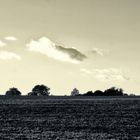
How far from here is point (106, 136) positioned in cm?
5506

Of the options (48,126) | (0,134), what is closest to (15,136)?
(0,134)

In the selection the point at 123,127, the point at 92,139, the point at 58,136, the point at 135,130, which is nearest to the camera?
the point at 92,139

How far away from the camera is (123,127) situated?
6506 cm

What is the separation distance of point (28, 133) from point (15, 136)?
3.05 metres

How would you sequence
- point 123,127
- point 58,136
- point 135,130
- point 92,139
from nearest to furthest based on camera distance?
point 92,139 < point 58,136 < point 135,130 < point 123,127

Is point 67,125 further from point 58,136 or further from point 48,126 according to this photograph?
point 58,136

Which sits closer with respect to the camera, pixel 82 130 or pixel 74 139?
pixel 74 139

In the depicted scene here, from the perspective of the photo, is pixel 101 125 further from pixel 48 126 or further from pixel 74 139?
pixel 74 139

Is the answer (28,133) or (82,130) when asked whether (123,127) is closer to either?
(82,130)

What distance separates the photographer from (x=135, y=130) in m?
60.7

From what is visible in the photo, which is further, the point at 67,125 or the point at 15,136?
the point at 67,125

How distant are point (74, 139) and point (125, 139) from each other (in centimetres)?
420

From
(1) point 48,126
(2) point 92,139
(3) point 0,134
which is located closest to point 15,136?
(3) point 0,134

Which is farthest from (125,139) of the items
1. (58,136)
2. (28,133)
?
(28,133)
